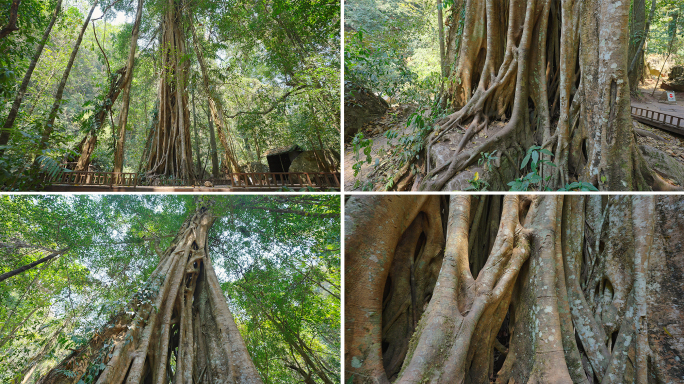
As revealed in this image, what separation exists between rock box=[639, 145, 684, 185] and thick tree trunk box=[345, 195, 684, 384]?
0.59 m

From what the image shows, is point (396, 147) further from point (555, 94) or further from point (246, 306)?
point (246, 306)

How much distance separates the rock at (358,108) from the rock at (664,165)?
2.79 meters

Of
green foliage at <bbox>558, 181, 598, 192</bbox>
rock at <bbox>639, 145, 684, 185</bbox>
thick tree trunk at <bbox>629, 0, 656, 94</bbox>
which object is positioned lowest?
green foliage at <bbox>558, 181, 598, 192</bbox>

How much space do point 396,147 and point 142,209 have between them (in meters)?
2.54

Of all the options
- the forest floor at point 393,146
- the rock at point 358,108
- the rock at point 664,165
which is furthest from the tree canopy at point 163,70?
the rock at point 664,165

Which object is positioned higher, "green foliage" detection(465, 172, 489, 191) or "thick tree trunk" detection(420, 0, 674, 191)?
"thick tree trunk" detection(420, 0, 674, 191)

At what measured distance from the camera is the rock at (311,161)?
3520 mm

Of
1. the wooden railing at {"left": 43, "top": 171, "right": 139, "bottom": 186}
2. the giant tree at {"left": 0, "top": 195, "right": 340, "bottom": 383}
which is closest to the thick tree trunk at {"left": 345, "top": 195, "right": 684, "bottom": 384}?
the giant tree at {"left": 0, "top": 195, "right": 340, "bottom": 383}

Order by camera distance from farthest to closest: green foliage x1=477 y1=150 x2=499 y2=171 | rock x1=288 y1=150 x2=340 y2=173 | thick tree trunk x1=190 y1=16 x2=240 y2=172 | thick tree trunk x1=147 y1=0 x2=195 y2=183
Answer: thick tree trunk x1=190 y1=16 x2=240 y2=172, thick tree trunk x1=147 y1=0 x2=195 y2=183, rock x1=288 y1=150 x2=340 y2=173, green foliage x1=477 y1=150 x2=499 y2=171

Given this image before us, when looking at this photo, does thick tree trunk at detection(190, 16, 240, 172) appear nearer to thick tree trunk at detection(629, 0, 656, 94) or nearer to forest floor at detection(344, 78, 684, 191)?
forest floor at detection(344, 78, 684, 191)

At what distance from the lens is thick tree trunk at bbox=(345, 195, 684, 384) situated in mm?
1984

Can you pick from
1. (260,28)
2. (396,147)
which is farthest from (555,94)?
(260,28)

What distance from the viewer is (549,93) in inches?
128

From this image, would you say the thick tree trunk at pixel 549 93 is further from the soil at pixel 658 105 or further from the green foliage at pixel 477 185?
the soil at pixel 658 105
